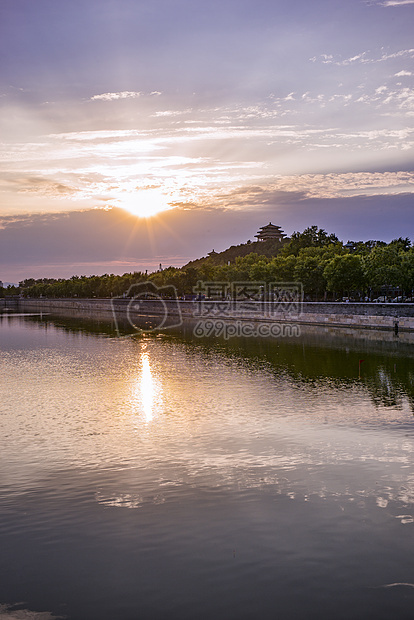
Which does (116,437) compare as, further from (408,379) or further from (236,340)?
(236,340)

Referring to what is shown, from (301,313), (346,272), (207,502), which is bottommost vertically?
(207,502)

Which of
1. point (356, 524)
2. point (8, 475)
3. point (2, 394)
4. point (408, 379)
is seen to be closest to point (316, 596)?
point (356, 524)

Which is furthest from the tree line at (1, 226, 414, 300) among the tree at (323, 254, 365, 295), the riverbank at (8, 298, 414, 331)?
the riverbank at (8, 298, 414, 331)

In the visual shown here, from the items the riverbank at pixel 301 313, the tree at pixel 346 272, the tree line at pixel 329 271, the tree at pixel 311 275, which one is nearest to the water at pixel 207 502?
the riverbank at pixel 301 313

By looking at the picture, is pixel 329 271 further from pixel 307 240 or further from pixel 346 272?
pixel 307 240

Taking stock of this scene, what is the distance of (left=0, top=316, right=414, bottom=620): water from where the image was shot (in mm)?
10625

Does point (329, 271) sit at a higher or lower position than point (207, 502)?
higher

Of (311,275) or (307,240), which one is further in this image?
(307,240)

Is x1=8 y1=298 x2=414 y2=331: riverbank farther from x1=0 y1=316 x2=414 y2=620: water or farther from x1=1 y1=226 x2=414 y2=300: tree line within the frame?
x1=0 y1=316 x2=414 y2=620: water

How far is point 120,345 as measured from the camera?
200 feet

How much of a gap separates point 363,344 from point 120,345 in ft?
87.3

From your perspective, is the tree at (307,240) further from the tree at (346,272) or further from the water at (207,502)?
the water at (207,502)

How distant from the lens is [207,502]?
48.6ft

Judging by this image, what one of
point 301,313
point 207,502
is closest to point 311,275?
point 301,313
